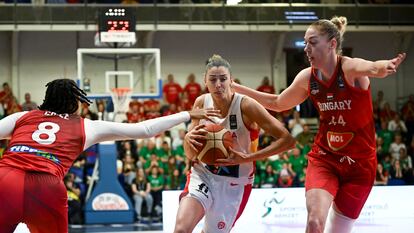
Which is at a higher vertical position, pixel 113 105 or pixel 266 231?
pixel 113 105

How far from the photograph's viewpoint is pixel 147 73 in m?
14.5

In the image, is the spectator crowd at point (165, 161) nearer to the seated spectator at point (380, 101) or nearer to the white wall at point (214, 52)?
the seated spectator at point (380, 101)

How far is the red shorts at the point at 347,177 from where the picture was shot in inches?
208

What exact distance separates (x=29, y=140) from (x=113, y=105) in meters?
9.80

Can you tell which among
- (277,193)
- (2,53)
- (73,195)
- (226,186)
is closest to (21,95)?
(2,53)

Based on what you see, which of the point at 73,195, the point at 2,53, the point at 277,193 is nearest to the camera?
the point at 277,193

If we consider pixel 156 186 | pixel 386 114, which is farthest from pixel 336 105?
pixel 386 114

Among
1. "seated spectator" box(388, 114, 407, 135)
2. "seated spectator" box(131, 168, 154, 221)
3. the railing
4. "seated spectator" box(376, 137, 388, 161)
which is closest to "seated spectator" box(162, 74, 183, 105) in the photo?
the railing

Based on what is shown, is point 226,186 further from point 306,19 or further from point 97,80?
point 306,19

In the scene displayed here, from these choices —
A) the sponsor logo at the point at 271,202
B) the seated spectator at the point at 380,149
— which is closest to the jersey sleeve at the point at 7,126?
the sponsor logo at the point at 271,202

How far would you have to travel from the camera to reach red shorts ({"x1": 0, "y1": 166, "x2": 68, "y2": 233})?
167 inches

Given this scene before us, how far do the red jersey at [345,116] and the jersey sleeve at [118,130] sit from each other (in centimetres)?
120

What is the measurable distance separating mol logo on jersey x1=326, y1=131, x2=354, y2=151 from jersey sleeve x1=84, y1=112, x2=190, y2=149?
1.23m

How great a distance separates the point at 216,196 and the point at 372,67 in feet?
5.04
